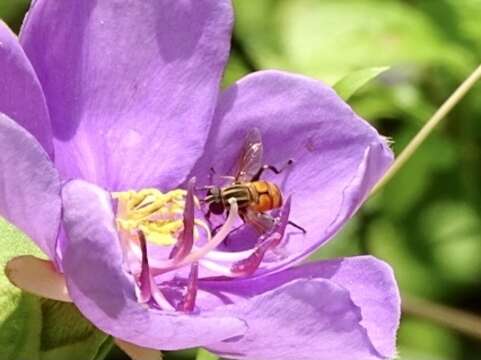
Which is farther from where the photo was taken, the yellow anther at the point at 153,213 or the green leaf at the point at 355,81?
the green leaf at the point at 355,81

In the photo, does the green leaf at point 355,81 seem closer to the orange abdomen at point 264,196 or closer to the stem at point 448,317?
the orange abdomen at point 264,196

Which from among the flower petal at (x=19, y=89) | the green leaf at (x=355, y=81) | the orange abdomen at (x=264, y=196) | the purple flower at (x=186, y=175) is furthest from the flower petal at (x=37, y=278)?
the green leaf at (x=355, y=81)

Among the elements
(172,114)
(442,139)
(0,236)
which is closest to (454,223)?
(442,139)

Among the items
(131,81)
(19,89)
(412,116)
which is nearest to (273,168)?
(131,81)

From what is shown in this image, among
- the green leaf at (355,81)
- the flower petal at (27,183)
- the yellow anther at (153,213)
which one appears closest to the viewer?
Result: the flower petal at (27,183)

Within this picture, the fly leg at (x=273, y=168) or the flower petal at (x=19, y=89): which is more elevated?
the flower petal at (x=19, y=89)

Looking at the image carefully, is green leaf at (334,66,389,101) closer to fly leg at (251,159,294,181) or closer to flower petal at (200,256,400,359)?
fly leg at (251,159,294,181)

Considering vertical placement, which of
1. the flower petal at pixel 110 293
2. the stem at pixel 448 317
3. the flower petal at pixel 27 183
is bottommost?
the stem at pixel 448 317
